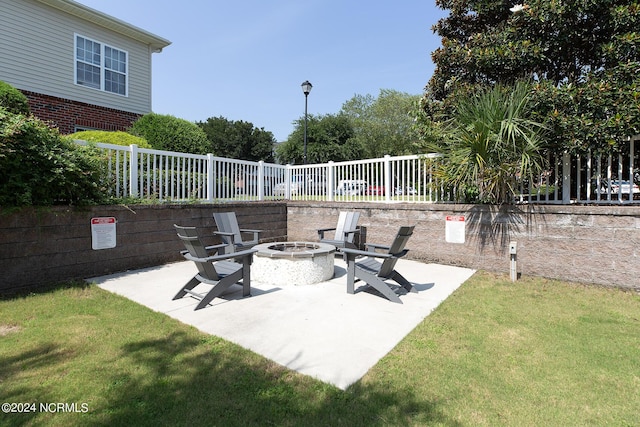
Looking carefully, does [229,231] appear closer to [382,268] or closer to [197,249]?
[197,249]

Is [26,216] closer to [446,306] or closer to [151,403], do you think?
[151,403]

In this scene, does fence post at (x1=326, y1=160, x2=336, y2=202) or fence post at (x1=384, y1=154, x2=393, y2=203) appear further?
fence post at (x1=326, y1=160, x2=336, y2=202)

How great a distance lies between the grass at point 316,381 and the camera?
83.0 inches

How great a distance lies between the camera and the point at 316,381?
250 cm

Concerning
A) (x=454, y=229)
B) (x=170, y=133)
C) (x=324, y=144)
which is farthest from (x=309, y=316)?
(x=324, y=144)

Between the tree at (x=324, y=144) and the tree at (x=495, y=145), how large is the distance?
2337cm

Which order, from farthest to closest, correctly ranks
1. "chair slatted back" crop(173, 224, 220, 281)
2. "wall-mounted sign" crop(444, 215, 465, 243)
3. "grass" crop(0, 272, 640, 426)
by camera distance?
"wall-mounted sign" crop(444, 215, 465, 243) < "chair slatted back" crop(173, 224, 220, 281) < "grass" crop(0, 272, 640, 426)

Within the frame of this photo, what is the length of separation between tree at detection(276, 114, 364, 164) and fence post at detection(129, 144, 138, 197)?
74.7ft

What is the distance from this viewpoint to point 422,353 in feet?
9.77

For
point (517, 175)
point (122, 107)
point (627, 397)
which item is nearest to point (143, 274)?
point (627, 397)

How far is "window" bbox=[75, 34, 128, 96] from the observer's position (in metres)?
11.6

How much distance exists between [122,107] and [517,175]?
13.5 metres

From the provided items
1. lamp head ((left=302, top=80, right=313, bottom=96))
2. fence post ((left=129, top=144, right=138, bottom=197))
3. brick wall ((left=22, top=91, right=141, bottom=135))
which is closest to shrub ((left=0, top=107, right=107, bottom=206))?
fence post ((left=129, top=144, right=138, bottom=197))

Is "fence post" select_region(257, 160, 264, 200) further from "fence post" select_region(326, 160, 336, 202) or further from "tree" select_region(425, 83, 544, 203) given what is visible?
"tree" select_region(425, 83, 544, 203)
